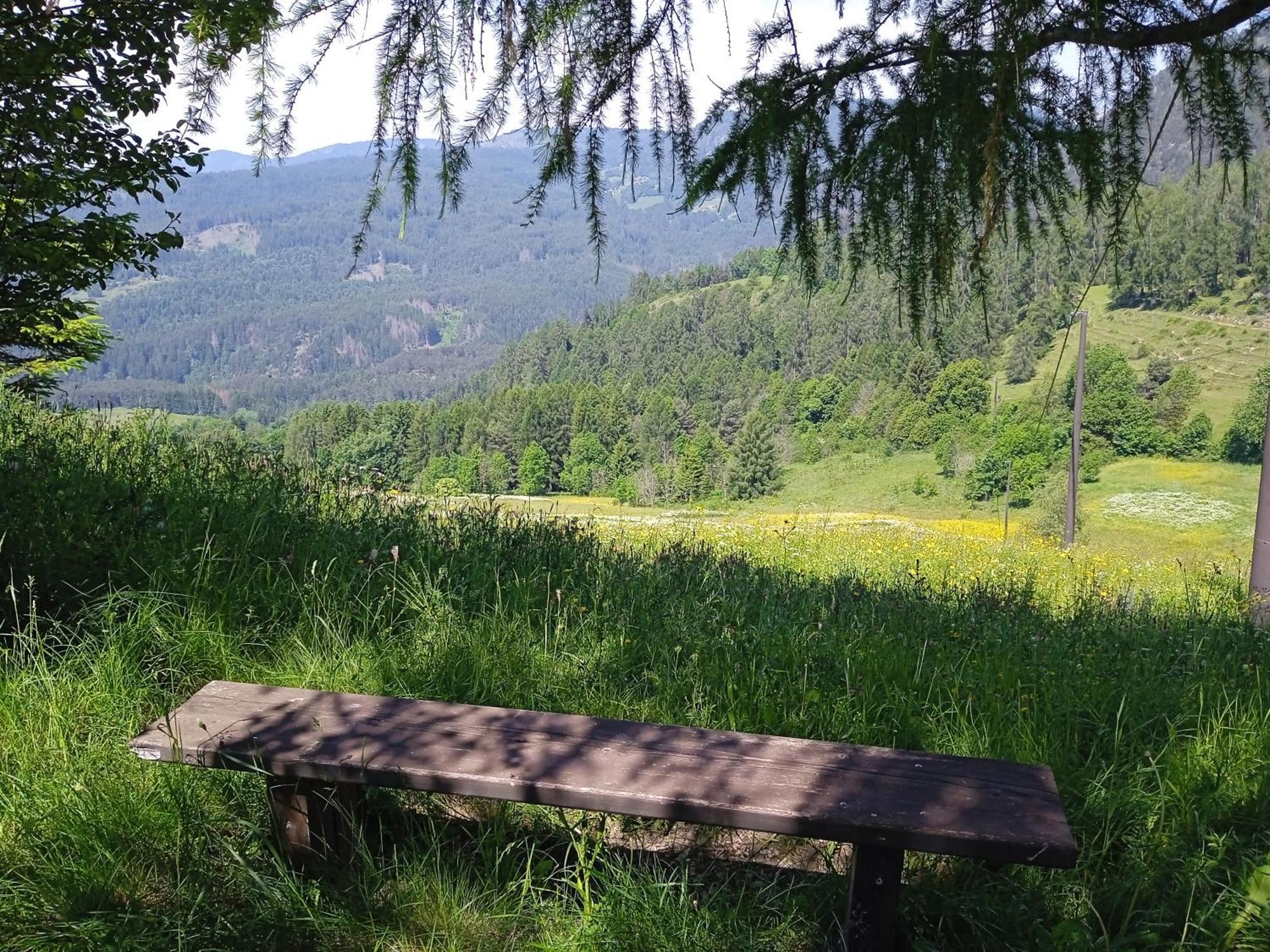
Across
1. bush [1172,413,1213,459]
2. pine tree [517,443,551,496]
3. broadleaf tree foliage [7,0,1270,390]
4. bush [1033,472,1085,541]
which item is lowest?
pine tree [517,443,551,496]

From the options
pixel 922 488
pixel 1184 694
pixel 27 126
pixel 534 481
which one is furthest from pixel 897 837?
pixel 534 481

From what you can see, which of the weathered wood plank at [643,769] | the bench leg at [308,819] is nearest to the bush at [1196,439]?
the weathered wood plank at [643,769]

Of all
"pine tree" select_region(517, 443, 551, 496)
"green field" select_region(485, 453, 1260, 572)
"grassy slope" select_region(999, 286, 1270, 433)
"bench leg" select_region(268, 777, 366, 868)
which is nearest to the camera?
"bench leg" select_region(268, 777, 366, 868)

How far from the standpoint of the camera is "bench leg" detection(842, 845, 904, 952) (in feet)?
5.80

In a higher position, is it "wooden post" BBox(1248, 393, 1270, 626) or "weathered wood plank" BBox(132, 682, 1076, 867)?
"weathered wood plank" BBox(132, 682, 1076, 867)

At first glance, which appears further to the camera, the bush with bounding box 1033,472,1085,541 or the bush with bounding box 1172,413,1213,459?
the bush with bounding box 1172,413,1213,459

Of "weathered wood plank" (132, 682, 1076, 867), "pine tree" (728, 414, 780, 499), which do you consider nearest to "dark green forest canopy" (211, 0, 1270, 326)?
"weathered wood plank" (132, 682, 1076, 867)

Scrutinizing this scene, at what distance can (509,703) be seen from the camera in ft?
9.15

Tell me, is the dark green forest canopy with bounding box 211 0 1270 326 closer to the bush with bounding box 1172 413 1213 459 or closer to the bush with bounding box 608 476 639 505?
the bush with bounding box 608 476 639 505

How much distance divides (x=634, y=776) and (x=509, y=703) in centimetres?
100

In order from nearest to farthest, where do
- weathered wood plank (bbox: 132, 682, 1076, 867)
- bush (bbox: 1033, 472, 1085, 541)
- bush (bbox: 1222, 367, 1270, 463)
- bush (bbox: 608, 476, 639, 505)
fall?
weathered wood plank (bbox: 132, 682, 1076, 867) → bush (bbox: 608, 476, 639, 505) → bush (bbox: 1033, 472, 1085, 541) → bush (bbox: 1222, 367, 1270, 463)

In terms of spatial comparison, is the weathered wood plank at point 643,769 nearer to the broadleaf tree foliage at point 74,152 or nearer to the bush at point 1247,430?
the broadleaf tree foliage at point 74,152

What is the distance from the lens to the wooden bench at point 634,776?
1.70 metres

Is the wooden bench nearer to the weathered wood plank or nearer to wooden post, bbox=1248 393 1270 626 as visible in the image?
the weathered wood plank
